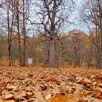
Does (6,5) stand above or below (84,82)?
above

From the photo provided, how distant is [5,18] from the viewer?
98.0 ft

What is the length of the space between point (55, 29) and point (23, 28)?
9023mm

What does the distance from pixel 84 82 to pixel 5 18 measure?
28054 millimetres

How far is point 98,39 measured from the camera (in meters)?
34.9

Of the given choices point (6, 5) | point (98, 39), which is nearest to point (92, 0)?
point (98, 39)

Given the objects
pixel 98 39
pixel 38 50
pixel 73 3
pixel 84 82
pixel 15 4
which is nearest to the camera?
pixel 84 82

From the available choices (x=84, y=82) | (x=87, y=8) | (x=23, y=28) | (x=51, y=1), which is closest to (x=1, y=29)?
(x=23, y=28)

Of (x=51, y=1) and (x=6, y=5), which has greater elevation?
(x=6, y=5)

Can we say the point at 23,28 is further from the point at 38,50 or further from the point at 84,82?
the point at 38,50

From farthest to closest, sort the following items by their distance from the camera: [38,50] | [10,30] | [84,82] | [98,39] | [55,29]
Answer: [38,50] < [98,39] < [10,30] < [55,29] < [84,82]

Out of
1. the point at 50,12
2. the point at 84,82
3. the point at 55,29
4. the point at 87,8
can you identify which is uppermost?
the point at 87,8

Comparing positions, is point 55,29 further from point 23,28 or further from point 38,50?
point 38,50

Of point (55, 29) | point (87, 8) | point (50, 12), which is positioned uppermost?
point (87, 8)

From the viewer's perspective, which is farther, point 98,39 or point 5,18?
point 98,39
